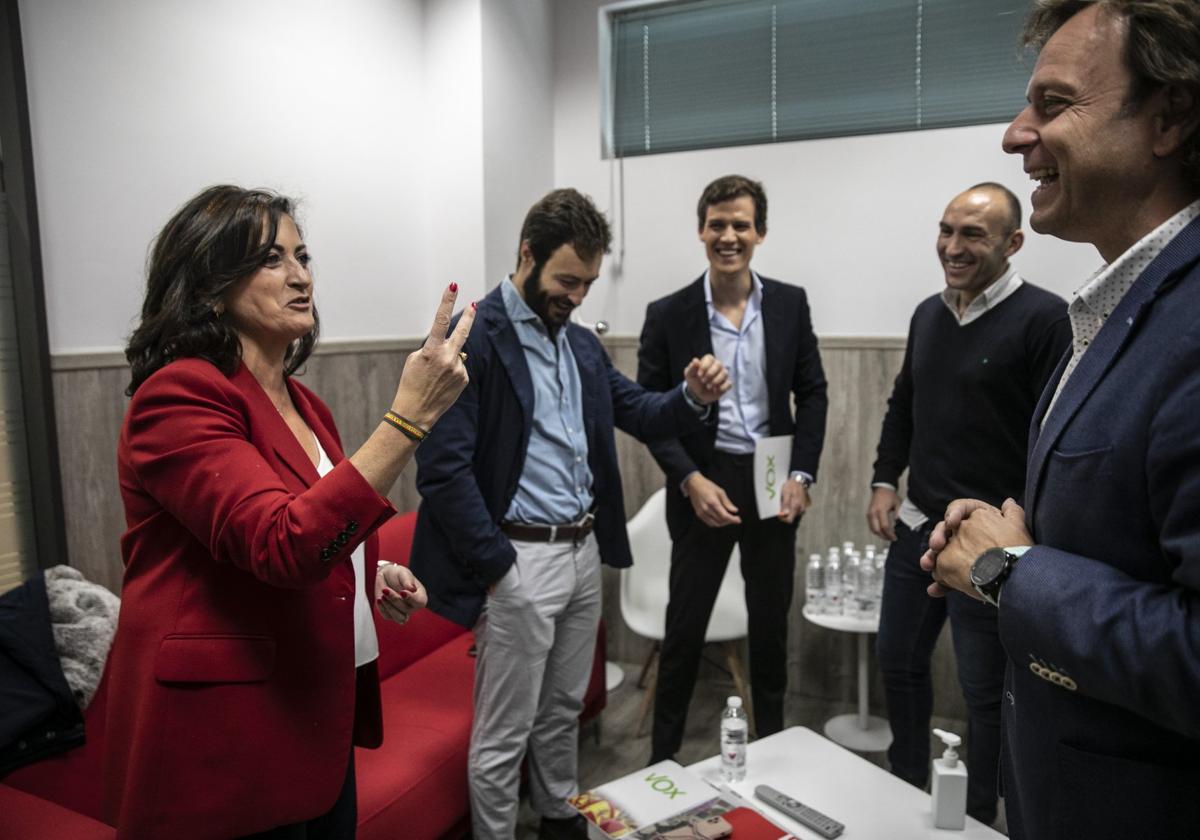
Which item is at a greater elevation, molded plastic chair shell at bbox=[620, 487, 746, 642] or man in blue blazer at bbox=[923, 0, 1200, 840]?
man in blue blazer at bbox=[923, 0, 1200, 840]

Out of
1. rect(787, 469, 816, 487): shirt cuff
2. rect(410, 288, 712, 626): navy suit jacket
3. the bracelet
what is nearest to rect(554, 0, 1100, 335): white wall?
rect(787, 469, 816, 487): shirt cuff

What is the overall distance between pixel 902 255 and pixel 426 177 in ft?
6.17

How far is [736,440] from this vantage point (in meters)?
2.52

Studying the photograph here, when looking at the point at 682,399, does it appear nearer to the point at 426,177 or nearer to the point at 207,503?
the point at 207,503

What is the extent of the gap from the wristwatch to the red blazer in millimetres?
761

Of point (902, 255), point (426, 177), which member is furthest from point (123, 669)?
point (902, 255)

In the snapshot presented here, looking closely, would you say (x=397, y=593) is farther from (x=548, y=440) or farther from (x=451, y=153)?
(x=451, y=153)

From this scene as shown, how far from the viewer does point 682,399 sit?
2.23 meters

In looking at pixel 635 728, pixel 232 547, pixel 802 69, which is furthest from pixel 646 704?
pixel 802 69

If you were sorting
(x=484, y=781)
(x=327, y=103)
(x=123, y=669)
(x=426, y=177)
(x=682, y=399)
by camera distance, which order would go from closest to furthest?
(x=123, y=669) → (x=484, y=781) → (x=682, y=399) → (x=327, y=103) → (x=426, y=177)

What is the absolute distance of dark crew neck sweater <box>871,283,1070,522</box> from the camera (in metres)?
2.01

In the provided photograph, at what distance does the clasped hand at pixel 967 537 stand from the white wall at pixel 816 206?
2072 mm

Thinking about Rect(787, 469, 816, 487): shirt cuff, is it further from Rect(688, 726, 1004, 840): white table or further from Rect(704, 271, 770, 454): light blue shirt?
Rect(688, 726, 1004, 840): white table

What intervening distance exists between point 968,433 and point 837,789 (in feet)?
3.07
